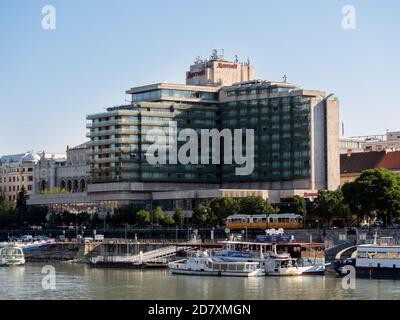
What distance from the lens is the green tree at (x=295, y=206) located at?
135 metres

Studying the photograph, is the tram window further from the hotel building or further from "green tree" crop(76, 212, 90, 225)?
"green tree" crop(76, 212, 90, 225)

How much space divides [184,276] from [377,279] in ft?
54.0

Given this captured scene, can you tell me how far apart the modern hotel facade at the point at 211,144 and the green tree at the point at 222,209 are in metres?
8.47

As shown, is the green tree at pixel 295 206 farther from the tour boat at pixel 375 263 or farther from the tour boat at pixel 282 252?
the tour boat at pixel 375 263

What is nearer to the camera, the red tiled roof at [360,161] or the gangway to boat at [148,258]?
the gangway to boat at [148,258]

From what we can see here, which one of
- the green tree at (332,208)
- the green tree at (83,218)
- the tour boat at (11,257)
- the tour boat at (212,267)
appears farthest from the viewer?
the green tree at (83,218)

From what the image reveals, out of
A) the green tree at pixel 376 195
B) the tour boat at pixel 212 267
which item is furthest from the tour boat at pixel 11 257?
the green tree at pixel 376 195

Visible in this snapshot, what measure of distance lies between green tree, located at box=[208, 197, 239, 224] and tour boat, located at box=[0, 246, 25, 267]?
2565cm

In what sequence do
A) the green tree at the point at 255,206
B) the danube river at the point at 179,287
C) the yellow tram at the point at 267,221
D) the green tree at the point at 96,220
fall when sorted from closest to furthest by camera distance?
1. the danube river at the point at 179,287
2. the yellow tram at the point at 267,221
3. the green tree at the point at 255,206
4. the green tree at the point at 96,220

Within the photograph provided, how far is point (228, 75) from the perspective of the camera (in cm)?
16150

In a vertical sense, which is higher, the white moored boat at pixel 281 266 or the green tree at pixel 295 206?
the green tree at pixel 295 206

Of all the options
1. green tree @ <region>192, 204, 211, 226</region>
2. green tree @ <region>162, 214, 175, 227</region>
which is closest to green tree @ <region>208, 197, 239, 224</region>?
green tree @ <region>192, 204, 211, 226</region>

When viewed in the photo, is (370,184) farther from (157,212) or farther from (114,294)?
(114,294)
